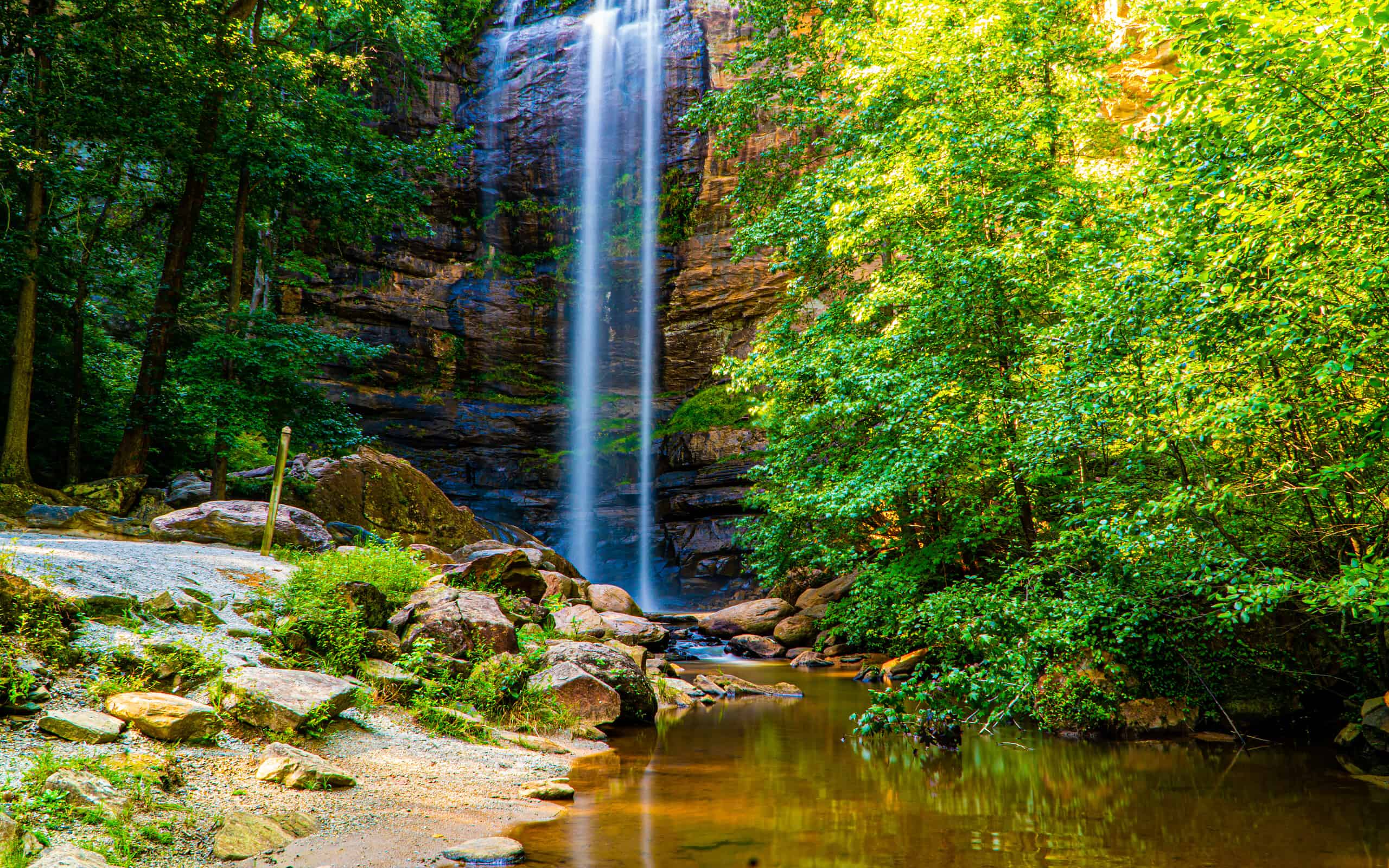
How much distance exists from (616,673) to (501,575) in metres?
3.47

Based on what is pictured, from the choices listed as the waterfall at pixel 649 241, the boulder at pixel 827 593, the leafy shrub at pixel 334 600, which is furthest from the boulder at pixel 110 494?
the waterfall at pixel 649 241

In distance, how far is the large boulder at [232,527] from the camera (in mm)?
12422

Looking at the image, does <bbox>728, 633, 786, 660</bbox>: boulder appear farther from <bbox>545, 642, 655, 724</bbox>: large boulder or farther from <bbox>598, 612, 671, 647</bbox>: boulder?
<bbox>545, 642, 655, 724</bbox>: large boulder

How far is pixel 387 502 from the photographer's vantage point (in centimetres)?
1867

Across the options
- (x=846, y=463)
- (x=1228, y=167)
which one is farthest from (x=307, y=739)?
(x=846, y=463)

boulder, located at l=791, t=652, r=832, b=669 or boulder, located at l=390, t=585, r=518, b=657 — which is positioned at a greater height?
boulder, located at l=390, t=585, r=518, b=657

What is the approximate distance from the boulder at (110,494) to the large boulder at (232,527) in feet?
4.50

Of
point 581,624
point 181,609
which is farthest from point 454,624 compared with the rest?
point 581,624

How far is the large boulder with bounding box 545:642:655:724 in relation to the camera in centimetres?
993

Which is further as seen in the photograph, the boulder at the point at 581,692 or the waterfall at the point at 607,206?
the waterfall at the point at 607,206

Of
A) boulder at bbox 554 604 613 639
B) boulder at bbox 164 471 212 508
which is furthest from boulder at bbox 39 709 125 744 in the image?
boulder at bbox 164 471 212 508

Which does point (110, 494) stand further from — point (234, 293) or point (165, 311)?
point (234, 293)

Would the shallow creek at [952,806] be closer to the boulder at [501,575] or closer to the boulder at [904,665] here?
the boulder at [904,665]

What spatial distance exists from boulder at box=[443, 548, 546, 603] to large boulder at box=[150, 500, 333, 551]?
7.49ft
